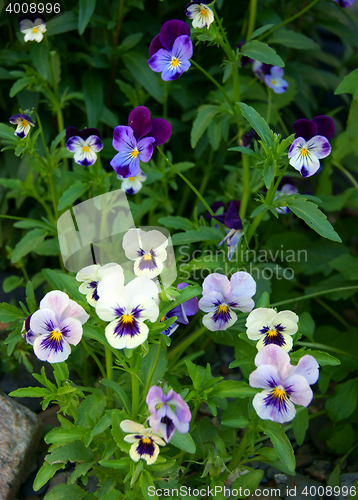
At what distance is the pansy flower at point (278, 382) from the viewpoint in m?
1.02

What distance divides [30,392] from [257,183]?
124 centimetres

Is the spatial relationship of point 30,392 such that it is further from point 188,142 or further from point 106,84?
point 188,142

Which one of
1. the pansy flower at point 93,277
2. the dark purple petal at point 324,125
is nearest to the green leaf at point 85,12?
the dark purple petal at point 324,125

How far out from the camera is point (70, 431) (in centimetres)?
116

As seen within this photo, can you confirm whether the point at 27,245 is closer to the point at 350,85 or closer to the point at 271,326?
the point at 271,326

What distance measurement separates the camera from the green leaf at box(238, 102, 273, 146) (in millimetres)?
1285

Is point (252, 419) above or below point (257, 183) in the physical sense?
below

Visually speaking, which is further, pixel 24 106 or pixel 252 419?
pixel 24 106

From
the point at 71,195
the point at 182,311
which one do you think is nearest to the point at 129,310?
the point at 182,311

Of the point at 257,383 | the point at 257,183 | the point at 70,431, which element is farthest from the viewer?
the point at 257,183

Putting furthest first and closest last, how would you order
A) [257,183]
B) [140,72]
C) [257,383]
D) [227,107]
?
[140,72]
[257,183]
[227,107]
[257,383]

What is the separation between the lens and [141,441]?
104 cm

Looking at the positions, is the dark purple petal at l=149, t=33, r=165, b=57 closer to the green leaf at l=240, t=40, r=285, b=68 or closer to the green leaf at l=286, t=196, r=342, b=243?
the green leaf at l=240, t=40, r=285, b=68

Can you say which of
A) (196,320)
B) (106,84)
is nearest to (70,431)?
(196,320)
